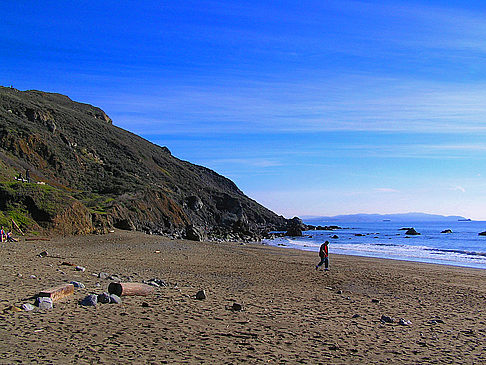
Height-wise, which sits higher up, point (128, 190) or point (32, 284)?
point (128, 190)

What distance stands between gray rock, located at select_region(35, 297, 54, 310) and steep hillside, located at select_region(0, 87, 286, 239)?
21.8 meters

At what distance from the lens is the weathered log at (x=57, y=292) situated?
9.25 metres

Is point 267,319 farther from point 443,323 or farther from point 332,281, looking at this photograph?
point 332,281

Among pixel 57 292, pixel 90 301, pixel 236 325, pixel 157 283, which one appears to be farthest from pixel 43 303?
pixel 157 283

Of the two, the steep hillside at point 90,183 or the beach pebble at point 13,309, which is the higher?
the steep hillside at point 90,183

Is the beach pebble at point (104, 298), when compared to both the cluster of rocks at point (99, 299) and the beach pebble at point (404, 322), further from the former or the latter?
the beach pebble at point (404, 322)

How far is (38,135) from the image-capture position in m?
64.3

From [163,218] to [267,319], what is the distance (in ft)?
177

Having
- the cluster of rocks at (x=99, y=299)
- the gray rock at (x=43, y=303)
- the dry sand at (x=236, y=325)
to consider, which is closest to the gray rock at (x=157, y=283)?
the dry sand at (x=236, y=325)

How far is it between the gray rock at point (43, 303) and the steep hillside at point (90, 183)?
21.8 metres

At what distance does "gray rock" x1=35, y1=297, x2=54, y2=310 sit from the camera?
8.69 metres

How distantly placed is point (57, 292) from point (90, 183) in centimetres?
6170

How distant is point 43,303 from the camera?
873 cm

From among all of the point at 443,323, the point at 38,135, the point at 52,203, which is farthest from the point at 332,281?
the point at 38,135
